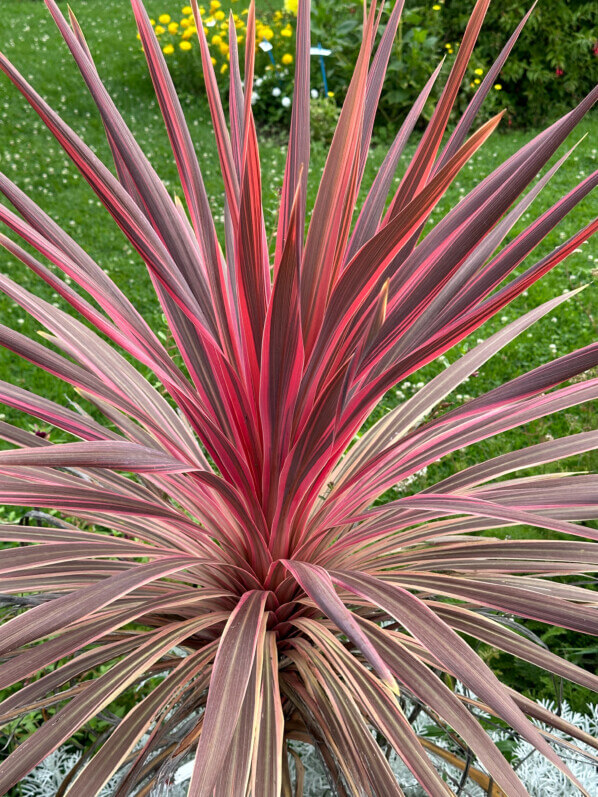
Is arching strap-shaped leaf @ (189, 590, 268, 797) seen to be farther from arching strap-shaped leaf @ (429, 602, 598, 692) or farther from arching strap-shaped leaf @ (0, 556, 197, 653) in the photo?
arching strap-shaped leaf @ (429, 602, 598, 692)

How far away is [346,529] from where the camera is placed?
4.38 feet

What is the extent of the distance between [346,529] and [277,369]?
49cm

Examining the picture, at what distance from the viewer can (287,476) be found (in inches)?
39.4

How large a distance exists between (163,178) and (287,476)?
4.27 metres

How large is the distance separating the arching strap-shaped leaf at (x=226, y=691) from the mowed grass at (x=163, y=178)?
102cm

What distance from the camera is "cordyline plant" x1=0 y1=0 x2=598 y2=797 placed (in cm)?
87

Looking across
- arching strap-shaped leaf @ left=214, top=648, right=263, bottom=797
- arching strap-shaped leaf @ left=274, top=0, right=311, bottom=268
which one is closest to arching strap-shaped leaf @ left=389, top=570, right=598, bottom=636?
arching strap-shaped leaf @ left=214, top=648, right=263, bottom=797

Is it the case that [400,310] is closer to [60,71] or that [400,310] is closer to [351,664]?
[351,664]

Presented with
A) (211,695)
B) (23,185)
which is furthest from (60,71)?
(211,695)

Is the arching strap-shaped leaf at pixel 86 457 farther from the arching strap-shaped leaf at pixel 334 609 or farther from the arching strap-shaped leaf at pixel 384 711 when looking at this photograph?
the arching strap-shaped leaf at pixel 384 711

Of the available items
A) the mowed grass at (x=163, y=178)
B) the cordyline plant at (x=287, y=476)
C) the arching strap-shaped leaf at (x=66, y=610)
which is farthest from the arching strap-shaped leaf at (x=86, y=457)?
the mowed grass at (x=163, y=178)

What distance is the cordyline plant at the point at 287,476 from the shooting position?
872mm

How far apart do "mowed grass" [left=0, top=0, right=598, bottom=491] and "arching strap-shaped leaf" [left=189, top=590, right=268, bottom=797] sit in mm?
1020

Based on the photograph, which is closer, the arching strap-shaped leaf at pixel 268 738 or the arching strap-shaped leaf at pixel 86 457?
the arching strap-shaped leaf at pixel 86 457
